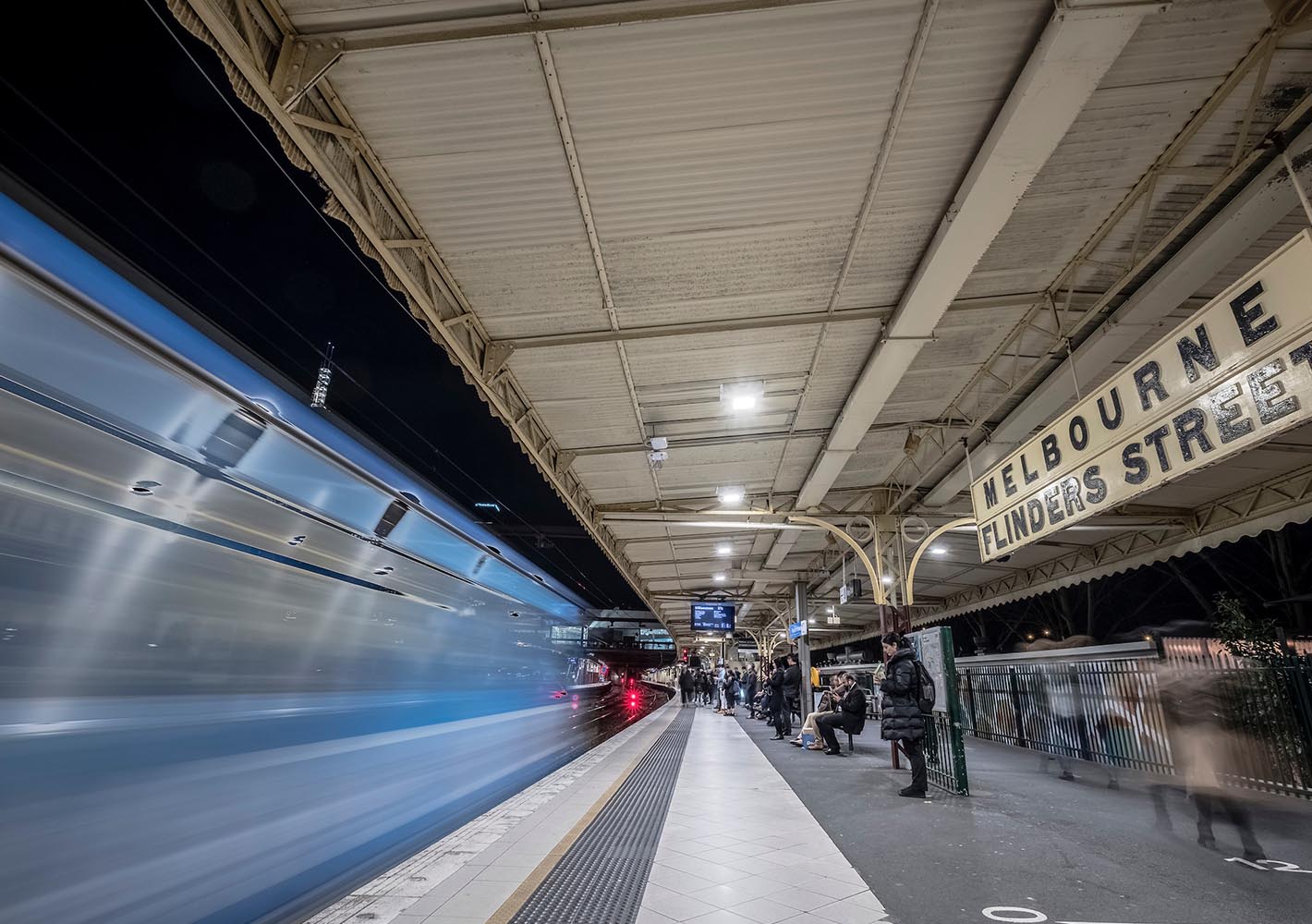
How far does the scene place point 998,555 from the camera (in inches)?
227

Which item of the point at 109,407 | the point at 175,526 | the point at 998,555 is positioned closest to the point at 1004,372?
the point at 998,555

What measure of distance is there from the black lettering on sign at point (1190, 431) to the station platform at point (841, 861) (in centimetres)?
231

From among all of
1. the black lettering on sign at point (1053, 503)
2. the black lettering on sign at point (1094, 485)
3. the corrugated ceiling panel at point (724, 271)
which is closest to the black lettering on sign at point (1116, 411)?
the black lettering on sign at point (1094, 485)

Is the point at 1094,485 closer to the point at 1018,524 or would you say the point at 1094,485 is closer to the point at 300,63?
the point at 1018,524

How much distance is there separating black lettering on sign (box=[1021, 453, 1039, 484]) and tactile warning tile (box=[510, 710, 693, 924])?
4232 mm

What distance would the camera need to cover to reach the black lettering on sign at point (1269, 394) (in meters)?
2.97

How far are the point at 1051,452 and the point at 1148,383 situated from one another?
1.23 metres

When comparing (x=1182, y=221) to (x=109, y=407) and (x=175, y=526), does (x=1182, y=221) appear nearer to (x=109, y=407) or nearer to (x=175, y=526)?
(x=109, y=407)

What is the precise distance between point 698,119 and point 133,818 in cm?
685

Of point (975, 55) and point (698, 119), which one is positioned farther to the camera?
point (698, 119)

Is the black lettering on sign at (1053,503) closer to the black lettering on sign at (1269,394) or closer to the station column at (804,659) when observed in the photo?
the black lettering on sign at (1269,394)

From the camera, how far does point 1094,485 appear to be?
14.6 feet

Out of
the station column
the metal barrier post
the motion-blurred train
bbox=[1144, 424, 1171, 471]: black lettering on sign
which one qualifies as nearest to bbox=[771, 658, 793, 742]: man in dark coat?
the station column

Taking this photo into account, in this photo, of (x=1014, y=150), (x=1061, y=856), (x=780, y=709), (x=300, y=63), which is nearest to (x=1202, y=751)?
(x=1061, y=856)
